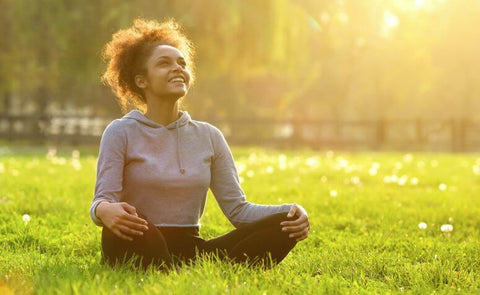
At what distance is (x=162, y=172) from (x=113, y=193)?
0.30 meters

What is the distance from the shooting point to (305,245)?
16.5 feet

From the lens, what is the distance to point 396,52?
45562 mm

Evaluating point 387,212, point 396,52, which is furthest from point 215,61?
point 396,52

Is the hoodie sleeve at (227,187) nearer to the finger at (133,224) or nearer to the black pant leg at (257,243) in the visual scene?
the black pant leg at (257,243)

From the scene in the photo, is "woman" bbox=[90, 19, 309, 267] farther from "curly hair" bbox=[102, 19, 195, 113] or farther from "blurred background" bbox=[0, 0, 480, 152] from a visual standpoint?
"blurred background" bbox=[0, 0, 480, 152]

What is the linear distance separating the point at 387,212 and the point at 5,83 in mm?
24734

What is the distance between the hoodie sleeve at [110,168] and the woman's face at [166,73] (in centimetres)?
33

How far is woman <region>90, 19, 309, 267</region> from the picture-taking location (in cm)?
356

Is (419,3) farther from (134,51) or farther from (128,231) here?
(128,231)

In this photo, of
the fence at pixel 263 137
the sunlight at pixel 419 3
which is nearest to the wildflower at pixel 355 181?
the fence at pixel 263 137

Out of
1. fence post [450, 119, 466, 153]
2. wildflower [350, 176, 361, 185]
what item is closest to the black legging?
wildflower [350, 176, 361, 185]

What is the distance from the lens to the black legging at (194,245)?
Answer: 3520 mm

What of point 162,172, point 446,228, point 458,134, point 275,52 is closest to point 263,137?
point 275,52

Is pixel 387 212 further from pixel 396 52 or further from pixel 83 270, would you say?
pixel 396 52
